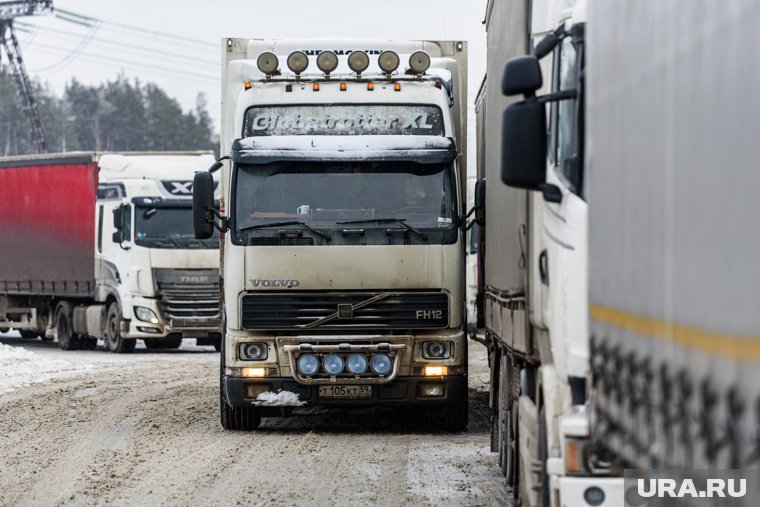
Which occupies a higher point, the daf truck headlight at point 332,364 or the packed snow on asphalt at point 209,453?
the daf truck headlight at point 332,364

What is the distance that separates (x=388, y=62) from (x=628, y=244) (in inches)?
343

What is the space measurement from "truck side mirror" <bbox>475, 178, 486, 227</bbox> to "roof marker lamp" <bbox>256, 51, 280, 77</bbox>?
7.18ft

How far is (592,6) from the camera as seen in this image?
6062mm

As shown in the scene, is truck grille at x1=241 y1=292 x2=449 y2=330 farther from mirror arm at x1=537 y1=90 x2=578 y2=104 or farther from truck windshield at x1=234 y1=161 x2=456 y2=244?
mirror arm at x1=537 y1=90 x2=578 y2=104

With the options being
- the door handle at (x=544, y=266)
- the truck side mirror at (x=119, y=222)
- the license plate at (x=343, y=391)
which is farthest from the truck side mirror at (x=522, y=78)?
the truck side mirror at (x=119, y=222)

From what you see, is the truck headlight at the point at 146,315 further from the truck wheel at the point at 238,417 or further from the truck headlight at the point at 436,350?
the truck headlight at the point at 436,350

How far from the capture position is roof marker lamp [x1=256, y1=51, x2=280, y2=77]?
1341 centimetres

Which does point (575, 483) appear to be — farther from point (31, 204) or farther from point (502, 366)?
point (31, 204)

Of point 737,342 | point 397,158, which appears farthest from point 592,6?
point 397,158

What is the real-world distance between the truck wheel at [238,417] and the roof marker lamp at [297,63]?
3.04 m

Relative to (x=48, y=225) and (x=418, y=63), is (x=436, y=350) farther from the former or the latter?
(x=48, y=225)

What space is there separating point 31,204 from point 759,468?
92.4 feet

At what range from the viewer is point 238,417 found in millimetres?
13859

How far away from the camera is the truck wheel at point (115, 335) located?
26.9m
